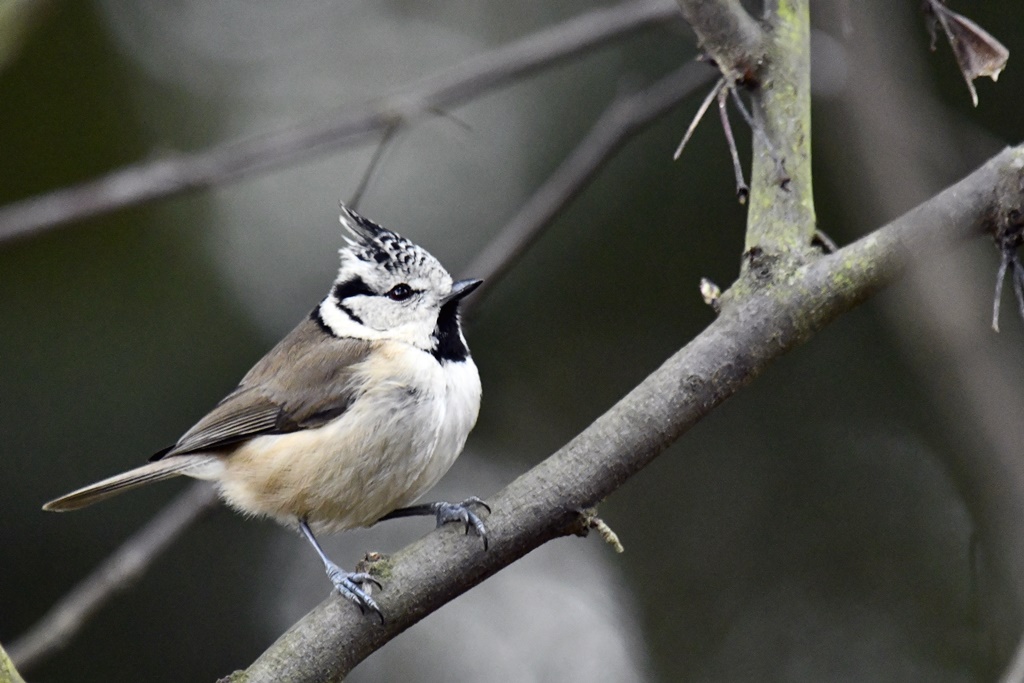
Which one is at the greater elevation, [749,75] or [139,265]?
[139,265]

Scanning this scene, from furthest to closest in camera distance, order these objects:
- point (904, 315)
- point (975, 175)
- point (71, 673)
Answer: point (71, 673) < point (904, 315) < point (975, 175)

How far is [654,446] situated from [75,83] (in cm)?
462

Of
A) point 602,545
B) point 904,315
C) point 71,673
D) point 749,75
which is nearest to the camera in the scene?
point 749,75

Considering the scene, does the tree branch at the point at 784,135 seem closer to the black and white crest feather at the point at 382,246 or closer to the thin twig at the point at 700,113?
the thin twig at the point at 700,113

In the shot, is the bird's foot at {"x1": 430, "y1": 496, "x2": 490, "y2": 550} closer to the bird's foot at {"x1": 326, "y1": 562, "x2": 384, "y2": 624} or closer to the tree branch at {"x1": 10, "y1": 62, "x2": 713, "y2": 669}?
the bird's foot at {"x1": 326, "y1": 562, "x2": 384, "y2": 624}

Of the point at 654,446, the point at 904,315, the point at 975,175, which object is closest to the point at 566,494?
the point at 654,446

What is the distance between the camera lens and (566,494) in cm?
239

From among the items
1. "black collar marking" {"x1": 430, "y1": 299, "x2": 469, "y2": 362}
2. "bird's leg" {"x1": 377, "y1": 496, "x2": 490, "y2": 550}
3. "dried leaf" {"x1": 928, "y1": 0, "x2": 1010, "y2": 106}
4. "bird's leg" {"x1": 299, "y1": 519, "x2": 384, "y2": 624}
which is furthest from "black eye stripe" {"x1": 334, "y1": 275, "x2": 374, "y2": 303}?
"dried leaf" {"x1": 928, "y1": 0, "x2": 1010, "y2": 106}

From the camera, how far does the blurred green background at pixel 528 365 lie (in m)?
5.29

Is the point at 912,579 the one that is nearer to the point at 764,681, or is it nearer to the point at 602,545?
the point at 764,681

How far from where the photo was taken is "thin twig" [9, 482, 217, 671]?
3.18 m

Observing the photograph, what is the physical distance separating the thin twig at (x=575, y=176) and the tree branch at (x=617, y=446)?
1269 mm

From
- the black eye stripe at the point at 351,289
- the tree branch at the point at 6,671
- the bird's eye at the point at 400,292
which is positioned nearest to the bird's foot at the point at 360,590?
the tree branch at the point at 6,671

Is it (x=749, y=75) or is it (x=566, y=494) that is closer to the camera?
(x=566, y=494)
